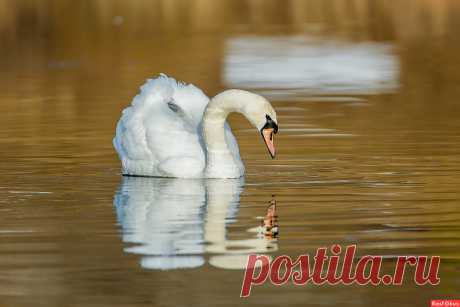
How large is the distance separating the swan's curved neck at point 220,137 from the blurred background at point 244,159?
24 centimetres

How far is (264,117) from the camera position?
603 inches

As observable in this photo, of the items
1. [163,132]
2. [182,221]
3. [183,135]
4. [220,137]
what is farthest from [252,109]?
[182,221]

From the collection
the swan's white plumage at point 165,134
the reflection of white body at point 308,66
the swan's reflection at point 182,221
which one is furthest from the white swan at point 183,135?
the reflection of white body at point 308,66

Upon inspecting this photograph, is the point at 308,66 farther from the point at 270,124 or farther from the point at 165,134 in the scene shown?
the point at 270,124

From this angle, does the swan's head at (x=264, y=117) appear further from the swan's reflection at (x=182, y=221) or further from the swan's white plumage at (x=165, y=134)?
the swan's white plumage at (x=165, y=134)

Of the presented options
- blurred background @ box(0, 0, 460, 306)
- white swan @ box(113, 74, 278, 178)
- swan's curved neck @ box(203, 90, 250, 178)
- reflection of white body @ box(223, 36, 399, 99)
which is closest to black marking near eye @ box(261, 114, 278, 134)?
white swan @ box(113, 74, 278, 178)

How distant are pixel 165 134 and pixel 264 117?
117 centimetres

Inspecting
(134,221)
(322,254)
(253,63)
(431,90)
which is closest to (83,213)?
(134,221)

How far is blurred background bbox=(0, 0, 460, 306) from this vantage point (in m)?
10.6

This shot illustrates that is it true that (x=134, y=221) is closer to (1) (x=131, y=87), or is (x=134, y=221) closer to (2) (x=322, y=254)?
(2) (x=322, y=254)

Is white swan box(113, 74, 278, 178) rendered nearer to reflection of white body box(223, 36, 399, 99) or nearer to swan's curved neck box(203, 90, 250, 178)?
swan's curved neck box(203, 90, 250, 178)

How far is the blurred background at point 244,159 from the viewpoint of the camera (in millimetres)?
10609

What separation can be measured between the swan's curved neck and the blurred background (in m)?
0.24

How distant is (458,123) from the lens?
20.4m
